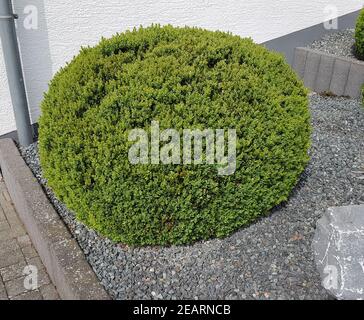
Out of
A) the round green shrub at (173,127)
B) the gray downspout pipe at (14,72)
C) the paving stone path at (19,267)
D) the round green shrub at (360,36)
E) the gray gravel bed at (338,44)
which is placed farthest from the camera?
the gray gravel bed at (338,44)

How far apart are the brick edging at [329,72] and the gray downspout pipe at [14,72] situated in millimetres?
4156

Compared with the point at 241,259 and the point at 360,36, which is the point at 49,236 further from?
the point at 360,36

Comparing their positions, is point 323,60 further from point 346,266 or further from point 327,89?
point 346,266

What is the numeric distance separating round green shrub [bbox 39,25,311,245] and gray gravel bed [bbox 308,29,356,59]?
159 inches

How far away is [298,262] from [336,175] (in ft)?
3.45

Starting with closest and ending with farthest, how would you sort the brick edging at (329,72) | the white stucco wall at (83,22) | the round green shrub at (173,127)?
the round green shrub at (173,127) < the white stucco wall at (83,22) < the brick edging at (329,72)

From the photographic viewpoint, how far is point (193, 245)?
9.68ft

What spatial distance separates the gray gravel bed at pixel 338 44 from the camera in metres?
6.63

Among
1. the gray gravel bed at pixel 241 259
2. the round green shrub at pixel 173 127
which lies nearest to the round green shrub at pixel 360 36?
the gray gravel bed at pixel 241 259

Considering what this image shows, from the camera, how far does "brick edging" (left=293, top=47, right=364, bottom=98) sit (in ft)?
19.2

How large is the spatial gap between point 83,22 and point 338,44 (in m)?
4.37

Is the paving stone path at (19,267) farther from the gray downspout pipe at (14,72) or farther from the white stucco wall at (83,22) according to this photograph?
the white stucco wall at (83,22)

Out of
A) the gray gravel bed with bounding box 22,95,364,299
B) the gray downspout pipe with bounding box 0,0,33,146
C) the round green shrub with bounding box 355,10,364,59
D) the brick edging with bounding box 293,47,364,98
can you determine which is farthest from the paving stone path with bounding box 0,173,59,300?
the round green shrub with bounding box 355,10,364,59

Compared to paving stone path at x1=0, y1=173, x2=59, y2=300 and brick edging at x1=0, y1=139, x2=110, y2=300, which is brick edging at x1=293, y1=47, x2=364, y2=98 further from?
paving stone path at x1=0, y1=173, x2=59, y2=300
